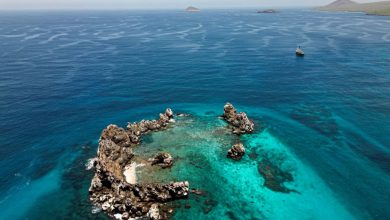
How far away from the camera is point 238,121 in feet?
270

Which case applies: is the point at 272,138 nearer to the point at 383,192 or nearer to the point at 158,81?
the point at 383,192

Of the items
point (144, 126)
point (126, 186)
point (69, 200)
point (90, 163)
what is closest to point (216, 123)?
point (144, 126)

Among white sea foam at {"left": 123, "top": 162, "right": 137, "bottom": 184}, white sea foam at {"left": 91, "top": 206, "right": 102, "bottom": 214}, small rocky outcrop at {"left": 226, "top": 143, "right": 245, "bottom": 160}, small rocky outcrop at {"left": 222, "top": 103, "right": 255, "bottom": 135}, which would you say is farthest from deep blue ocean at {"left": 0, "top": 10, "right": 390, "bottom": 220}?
white sea foam at {"left": 123, "top": 162, "right": 137, "bottom": 184}

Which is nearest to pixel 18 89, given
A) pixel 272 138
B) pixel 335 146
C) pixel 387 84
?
pixel 272 138

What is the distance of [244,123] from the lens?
80188 millimetres

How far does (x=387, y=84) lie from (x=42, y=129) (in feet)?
377

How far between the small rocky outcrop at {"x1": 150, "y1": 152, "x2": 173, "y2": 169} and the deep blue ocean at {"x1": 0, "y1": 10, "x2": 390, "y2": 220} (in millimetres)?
3050

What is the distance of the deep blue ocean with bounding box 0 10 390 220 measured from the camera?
55.3 m

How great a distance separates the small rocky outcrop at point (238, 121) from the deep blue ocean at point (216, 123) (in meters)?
2.82

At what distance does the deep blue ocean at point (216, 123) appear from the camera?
55.3 meters

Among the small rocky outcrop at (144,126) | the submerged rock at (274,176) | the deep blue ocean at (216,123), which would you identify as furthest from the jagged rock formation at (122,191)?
the submerged rock at (274,176)

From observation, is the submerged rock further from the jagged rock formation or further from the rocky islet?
the jagged rock formation

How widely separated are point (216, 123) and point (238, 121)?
6.04 meters

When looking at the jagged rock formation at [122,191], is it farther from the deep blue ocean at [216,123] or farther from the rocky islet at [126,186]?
the deep blue ocean at [216,123]
